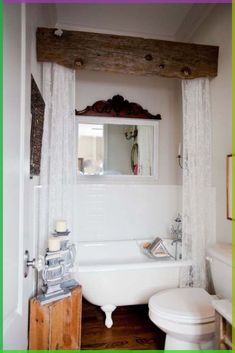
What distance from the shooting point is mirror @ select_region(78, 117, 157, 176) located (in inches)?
107

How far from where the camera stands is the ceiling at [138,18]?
7.51 feet

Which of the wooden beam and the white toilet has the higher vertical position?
the wooden beam

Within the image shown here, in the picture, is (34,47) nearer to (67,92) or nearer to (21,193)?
(67,92)

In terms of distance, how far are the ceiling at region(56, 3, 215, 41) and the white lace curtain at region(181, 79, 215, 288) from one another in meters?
0.80

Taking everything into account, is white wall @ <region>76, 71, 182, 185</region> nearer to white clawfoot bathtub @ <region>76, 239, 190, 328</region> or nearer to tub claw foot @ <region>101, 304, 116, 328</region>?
white clawfoot bathtub @ <region>76, 239, 190, 328</region>

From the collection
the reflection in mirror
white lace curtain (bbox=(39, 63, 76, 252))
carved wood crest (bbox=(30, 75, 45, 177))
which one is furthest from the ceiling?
carved wood crest (bbox=(30, 75, 45, 177))

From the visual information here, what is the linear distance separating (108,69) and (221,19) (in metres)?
1.09

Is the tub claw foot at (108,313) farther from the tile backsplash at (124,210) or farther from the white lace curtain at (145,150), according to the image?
the white lace curtain at (145,150)

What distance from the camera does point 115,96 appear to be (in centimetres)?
275

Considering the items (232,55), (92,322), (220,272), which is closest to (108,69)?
(232,55)

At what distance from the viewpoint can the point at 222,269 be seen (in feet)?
5.22

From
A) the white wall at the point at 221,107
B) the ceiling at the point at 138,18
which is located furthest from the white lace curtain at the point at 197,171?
the ceiling at the point at 138,18

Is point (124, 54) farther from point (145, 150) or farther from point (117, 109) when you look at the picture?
point (145, 150)

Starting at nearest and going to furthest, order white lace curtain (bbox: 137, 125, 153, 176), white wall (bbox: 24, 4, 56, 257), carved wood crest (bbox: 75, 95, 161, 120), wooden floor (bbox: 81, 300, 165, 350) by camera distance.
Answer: white wall (bbox: 24, 4, 56, 257) < wooden floor (bbox: 81, 300, 165, 350) < carved wood crest (bbox: 75, 95, 161, 120) < white lace curtain (bbox: 137, 125, 153, 176)
